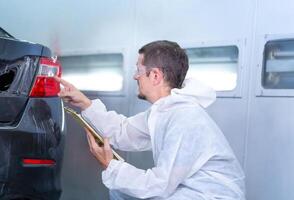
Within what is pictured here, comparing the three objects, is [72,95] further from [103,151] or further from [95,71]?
[95,71]

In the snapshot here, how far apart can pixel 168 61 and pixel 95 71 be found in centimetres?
144

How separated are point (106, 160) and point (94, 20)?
163 centimetres

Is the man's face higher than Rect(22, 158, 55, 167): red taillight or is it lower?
higher

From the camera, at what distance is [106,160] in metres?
1.88

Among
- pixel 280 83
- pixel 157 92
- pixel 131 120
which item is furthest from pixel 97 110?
pixel 280 83

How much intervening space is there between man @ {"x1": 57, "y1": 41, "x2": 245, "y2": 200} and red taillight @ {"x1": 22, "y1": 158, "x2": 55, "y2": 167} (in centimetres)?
21

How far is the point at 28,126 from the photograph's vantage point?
5.98 ft

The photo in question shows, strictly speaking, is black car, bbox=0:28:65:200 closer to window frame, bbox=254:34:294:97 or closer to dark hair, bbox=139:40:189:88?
dark hair, bbox=139:40:189:88

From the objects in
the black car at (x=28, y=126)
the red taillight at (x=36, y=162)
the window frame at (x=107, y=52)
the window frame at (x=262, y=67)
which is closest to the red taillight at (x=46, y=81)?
the black car at (x=28, y=126)

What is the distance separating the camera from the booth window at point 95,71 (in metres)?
3.16

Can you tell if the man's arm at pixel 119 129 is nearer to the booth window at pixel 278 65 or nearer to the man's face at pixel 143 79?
the man's face at pixel 143 79

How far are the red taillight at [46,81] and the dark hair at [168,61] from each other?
0.45m

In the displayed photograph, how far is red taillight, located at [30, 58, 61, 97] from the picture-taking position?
6.30 ft

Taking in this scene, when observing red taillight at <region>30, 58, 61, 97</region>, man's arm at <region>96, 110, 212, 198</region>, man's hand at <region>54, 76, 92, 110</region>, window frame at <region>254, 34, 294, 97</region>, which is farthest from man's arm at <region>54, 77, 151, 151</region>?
window frame at <region>254, 34, 294, 97</region>
